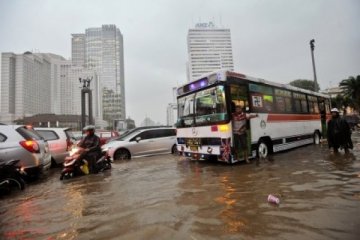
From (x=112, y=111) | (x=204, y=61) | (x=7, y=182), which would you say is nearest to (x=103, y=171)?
(x=7, y=182)

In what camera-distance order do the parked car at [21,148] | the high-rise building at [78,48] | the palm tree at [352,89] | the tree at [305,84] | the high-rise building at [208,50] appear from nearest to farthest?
the parked car at [21,148] → the palm tree at [352,89] → the tree at [305,84] → the high-rise building at [208,50] → the high-rise building at [78,48]

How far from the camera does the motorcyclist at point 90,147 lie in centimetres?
838

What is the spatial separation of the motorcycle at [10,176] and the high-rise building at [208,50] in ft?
154

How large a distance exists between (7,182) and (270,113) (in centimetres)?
842

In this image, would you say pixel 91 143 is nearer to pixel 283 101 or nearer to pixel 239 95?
pixel 239 95

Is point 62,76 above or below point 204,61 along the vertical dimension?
above

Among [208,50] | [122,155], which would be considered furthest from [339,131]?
[208,50]

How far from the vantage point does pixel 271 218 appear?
147 inches

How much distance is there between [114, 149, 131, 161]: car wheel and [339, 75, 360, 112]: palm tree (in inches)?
1811

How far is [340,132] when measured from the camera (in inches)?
378

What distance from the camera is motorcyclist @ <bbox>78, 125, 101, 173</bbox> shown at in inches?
330

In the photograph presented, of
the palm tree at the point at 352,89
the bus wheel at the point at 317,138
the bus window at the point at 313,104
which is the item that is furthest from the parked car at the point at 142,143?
the palm tree at the point at 352,89

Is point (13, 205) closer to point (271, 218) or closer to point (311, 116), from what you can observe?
point (271, 218)

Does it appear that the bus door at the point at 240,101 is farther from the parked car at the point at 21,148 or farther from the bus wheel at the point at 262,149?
the parked car at the point at 21,148
